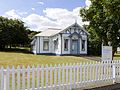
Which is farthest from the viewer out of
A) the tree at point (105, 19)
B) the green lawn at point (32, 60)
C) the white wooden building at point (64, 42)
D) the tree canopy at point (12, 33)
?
the tree canopy at point (12, 33)

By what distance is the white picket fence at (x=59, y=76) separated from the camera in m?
8.94

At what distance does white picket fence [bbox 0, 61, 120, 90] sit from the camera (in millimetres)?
8938

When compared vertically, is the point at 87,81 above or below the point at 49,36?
below

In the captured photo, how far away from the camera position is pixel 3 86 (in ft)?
28.5

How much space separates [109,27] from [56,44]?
28472 mm

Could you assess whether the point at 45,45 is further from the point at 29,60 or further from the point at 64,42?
the point at 29,60

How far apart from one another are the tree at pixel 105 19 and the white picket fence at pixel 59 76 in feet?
20.2

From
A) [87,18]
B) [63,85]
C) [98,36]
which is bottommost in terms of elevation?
[63,85]

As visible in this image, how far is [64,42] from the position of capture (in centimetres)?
4625

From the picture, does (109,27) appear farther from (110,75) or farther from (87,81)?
(87,81)

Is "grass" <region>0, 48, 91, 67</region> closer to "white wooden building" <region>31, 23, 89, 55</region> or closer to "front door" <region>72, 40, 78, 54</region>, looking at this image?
"white wooden building" <region>31, 23, 89, 55</region>

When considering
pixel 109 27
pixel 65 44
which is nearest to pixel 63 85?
pixel 109 27

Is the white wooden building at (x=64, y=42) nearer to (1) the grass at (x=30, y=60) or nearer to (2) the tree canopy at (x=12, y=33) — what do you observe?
(2) the tree canopy at (x=12, y=33)

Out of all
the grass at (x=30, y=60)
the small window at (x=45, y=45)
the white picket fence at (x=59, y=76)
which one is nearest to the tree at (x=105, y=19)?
the white picket fence at (x=59, y=76)
